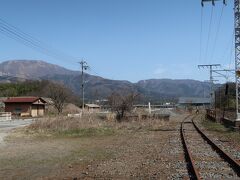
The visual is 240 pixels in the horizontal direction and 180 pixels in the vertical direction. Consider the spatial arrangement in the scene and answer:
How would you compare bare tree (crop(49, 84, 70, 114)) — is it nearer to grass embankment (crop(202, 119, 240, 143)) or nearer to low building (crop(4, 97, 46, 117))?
low building (crop(4, 97, 46, 117))

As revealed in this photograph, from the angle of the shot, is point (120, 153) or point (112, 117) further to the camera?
point (112, 117)

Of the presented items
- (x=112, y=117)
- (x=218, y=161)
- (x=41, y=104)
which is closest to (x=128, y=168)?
(x=218, y=161)

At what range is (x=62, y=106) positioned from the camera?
99000mm

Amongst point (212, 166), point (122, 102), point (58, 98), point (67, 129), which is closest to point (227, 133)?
point (67, 129)

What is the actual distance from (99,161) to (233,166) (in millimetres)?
4645

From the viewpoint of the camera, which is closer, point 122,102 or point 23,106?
point 122,102

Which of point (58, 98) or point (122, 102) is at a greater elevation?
point (58, 98)

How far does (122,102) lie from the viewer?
5369 centimetres

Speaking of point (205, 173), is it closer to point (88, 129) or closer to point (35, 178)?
point (35, 178)

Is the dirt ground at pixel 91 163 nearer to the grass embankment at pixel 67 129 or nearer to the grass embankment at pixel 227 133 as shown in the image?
the grass embankment at pixel 227 133

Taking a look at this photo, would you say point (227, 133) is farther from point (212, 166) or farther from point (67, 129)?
point (212, 166)

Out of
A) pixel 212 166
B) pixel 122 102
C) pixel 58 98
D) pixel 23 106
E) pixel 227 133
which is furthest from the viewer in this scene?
pixel 58 98

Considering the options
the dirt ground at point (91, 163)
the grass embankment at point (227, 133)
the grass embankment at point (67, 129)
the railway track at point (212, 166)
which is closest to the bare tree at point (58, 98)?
the grass embankment at point (67, 129)

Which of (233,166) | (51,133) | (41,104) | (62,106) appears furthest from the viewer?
(62,106)
